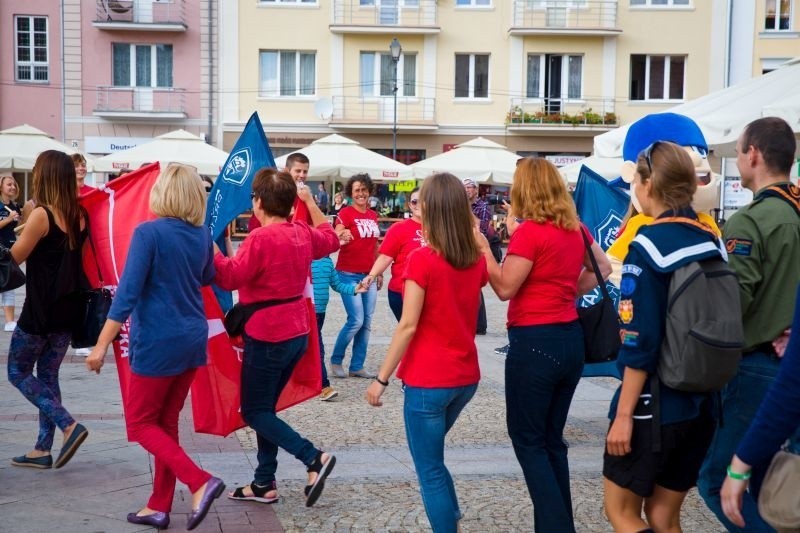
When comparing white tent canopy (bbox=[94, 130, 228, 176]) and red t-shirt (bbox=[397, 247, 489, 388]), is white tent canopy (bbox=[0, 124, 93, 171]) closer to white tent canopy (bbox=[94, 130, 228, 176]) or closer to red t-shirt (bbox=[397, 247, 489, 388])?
white tent canopy (bbox=[94, 130, 228, 176])

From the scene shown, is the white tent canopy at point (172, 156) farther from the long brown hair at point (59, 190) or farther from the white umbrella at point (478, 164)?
the long brown hair at point (59, 190)

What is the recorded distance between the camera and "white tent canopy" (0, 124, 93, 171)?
2211 centimetres

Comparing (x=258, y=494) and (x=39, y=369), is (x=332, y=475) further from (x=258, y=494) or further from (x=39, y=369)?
(x=39, y=369)

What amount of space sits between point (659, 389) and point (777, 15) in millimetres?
34837

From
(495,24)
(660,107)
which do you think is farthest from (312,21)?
(660,107)

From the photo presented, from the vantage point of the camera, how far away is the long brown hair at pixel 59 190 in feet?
18.9

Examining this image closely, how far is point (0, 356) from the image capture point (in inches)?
403

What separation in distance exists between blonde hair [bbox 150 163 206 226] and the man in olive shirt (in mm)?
2487

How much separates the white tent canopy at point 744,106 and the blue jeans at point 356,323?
10.9ft

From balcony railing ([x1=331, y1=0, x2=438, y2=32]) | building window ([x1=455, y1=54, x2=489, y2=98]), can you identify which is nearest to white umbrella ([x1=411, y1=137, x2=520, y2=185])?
building window ([x1=455, y1=54, x2=489, y2=98])

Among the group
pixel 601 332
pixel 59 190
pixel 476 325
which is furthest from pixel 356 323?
pixel 601 332

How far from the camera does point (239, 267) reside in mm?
5242

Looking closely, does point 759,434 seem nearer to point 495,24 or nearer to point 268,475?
point 268,475

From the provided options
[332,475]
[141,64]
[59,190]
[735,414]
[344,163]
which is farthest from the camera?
[141,64]
